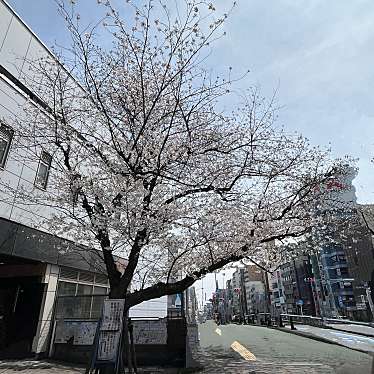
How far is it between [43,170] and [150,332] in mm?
7401

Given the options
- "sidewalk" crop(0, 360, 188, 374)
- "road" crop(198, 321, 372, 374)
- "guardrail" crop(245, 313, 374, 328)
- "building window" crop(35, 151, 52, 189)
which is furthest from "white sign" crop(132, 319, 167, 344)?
"guardrail" crop(245, 313, 374, 328)

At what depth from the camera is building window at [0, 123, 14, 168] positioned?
10656mm

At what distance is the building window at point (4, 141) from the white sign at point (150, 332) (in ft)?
23.6

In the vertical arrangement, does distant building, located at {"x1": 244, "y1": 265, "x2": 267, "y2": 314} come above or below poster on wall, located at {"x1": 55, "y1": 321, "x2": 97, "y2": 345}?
above

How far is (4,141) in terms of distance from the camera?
35.7ft

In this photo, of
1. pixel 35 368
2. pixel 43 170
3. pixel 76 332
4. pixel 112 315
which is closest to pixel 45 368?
pixel 35 368

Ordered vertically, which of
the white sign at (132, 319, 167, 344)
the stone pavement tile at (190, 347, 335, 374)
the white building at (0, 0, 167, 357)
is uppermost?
the white building at (0, 0, 167, 357)

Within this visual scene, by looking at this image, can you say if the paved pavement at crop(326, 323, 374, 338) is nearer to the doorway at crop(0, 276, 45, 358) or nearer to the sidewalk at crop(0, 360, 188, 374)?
the sidewalk at crop(0, 360, 188, 374)

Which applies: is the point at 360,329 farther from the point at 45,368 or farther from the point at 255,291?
the point at 255,291

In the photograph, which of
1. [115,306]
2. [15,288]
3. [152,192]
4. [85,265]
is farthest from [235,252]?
[15,288]

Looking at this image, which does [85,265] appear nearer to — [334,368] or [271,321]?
[334,368]

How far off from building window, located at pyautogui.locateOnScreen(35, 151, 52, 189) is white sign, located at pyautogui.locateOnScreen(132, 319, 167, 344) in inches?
250

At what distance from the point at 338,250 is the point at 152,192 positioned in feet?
255

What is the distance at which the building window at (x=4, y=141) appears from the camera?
10.7 m
